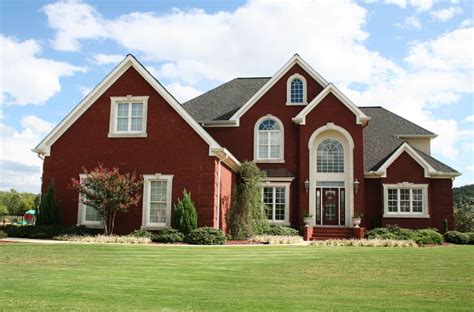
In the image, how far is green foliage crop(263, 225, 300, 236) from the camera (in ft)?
82.2

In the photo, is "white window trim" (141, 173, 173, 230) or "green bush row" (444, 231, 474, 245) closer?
"white window trim" (141, 173, 173, 230)

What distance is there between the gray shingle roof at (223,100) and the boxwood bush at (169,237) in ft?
33.2

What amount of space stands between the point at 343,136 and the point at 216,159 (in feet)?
29.2

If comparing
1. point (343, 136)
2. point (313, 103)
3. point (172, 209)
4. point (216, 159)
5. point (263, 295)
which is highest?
point (313, 103)

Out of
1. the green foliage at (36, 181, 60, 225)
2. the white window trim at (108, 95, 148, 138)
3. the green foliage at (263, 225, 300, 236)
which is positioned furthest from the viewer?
the green foliage at (263, 225, 300, 236)

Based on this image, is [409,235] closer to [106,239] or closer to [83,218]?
[106,239]

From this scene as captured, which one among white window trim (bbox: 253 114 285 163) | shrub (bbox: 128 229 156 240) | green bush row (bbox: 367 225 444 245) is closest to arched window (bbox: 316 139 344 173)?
white window trim (bbox: 253 114 285 163)

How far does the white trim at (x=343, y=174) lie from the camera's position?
27094 mm

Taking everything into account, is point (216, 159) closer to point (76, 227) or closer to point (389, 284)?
point (76, 227)

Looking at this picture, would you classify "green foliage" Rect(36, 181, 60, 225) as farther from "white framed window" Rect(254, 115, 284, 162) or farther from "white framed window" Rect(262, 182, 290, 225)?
"white framed window" Rect(254, 115, 284, 162)

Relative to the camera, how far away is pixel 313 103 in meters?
27.5

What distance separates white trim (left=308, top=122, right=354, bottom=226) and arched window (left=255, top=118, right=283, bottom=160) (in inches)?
77.7

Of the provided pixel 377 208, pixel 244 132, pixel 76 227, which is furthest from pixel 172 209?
pixel 377 208

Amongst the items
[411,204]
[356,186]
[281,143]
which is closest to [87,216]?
[281,143]
